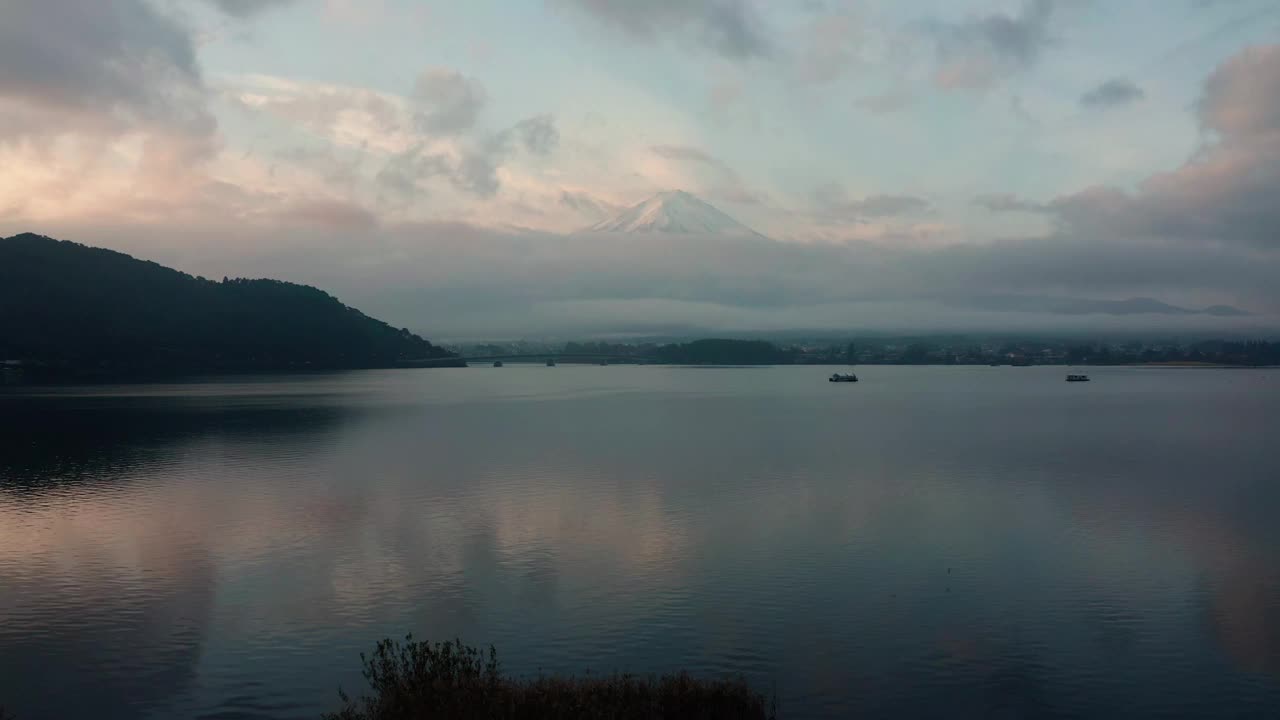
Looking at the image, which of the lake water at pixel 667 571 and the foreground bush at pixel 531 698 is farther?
the lake water at pixel 667 571

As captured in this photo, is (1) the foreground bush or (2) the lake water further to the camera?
(2) the lake water

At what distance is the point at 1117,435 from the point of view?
82.4 meters

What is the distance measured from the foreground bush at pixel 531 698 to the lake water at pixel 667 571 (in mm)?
1970

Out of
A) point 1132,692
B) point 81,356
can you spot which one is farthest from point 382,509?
point 81,356

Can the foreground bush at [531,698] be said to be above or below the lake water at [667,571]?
above

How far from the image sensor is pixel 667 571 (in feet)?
103

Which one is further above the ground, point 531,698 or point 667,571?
point 531,698

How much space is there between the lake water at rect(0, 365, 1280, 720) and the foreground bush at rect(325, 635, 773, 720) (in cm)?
197

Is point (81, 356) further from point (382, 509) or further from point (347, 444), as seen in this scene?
point (382, 509)

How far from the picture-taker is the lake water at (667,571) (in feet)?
70.5

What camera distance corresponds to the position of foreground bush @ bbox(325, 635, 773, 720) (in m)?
16.9

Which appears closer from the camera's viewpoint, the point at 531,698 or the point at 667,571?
the point at 531,698

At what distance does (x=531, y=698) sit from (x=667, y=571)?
46.3 feet

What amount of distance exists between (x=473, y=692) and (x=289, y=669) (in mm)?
7202
